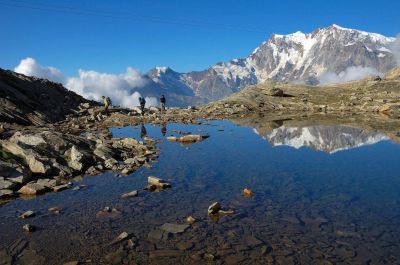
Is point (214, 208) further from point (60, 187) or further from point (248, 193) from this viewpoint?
point (60, 187)

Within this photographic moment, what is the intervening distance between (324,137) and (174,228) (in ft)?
103

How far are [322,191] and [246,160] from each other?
34.0ft

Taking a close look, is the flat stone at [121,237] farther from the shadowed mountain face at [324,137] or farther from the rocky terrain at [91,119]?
the shadowed mountain face at [324,137]

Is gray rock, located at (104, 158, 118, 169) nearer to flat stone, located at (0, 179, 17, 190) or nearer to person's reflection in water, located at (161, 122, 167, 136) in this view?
flat stone, located at (0, 179, 17, 190)

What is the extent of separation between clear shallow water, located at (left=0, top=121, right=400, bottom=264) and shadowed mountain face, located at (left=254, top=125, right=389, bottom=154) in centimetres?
566

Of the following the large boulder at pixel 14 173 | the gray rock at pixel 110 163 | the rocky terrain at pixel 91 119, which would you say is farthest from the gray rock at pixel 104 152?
the large boulder at pixel 14 173

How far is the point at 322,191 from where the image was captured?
24.0m

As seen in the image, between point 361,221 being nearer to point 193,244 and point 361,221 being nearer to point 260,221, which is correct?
point 260,221

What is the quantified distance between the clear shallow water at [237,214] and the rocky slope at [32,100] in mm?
24154

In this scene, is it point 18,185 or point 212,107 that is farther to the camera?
point 212,107

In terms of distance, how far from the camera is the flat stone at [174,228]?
18.1m

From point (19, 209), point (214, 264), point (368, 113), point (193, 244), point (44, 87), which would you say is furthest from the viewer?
point (368, 113)

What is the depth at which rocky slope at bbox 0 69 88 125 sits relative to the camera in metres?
49.7

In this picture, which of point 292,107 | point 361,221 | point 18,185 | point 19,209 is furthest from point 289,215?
point 292,107
